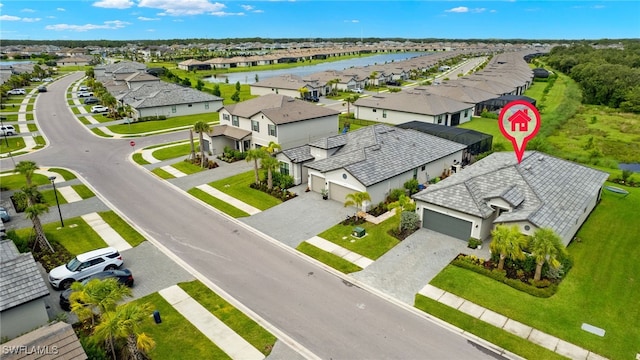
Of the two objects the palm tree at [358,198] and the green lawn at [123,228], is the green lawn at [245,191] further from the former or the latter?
the green lawn at [123,228]

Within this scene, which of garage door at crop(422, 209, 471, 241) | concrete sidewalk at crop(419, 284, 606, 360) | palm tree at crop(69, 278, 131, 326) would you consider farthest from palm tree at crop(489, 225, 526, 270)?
palm tree at crop(69, 278, 131, 326)

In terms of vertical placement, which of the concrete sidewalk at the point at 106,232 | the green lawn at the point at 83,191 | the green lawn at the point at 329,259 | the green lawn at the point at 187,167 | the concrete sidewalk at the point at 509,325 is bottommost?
the concrete sidewalk at the point at 509,325

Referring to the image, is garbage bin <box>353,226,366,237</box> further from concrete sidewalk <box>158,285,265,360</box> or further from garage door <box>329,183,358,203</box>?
concrete sidewalk <box>158,285,265,360</box>

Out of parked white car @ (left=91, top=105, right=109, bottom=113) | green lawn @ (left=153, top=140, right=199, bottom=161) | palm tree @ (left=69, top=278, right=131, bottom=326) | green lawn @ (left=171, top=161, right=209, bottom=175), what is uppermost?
parked white car @ (left=91, top=105, right=109, bottom=113)

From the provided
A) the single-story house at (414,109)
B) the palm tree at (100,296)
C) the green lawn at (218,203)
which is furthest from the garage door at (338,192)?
the single-story house at (414,109)

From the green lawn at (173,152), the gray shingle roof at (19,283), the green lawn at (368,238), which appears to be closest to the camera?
the gray shingle roof at (19,283)

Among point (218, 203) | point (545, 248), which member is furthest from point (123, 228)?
point (545, 248)
